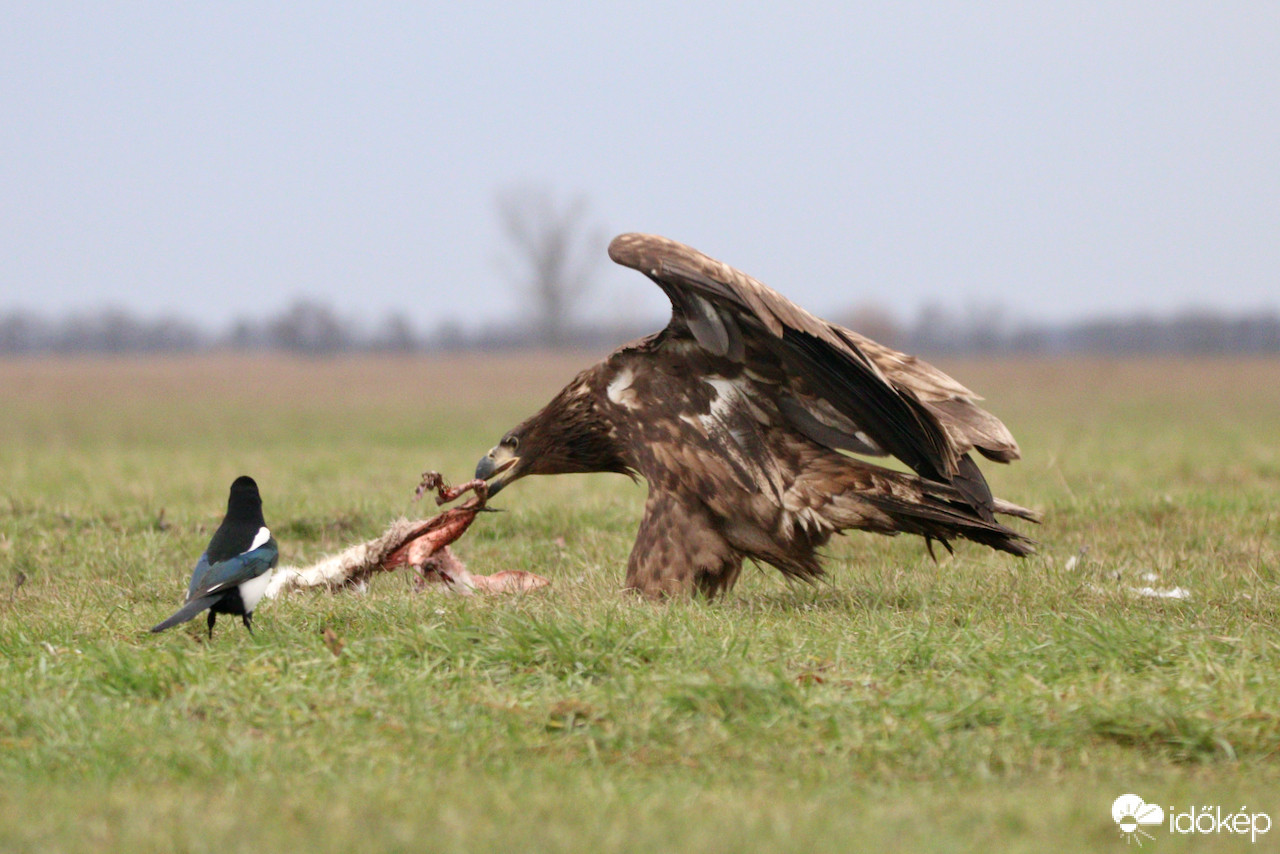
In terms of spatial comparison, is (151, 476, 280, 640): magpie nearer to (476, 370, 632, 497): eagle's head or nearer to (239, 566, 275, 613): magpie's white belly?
(239, 566, 275, 613): magpie's white belly

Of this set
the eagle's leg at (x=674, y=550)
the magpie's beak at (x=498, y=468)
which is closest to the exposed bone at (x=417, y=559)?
the magpie's beak at (x=498, y=468)

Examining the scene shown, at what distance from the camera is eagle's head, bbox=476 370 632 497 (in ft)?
18.4

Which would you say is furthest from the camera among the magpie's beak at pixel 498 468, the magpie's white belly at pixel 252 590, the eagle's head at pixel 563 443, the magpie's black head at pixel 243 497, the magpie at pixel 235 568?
the magpie's beak at pixel 498 468

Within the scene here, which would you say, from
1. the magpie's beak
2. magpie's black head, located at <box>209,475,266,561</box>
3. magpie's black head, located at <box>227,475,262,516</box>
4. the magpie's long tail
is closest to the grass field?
the magpie's long tail

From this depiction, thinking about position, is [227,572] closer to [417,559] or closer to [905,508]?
[417,559]

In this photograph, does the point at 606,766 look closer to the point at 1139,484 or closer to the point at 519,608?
the point at 519,608

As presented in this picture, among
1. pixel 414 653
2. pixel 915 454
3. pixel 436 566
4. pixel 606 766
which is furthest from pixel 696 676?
pixel 436 566

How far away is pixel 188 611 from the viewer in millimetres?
4109

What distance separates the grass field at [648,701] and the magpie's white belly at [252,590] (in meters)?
0.14

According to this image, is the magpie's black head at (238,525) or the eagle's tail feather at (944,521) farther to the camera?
the eagle's tail feather at (944,521)

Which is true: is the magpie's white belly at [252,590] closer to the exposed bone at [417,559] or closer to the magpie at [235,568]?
the magpie at [235,568]

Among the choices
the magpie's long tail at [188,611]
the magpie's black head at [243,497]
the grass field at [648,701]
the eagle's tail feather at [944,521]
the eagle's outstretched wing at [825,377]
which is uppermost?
the eagle's outstretched wing at [825,377]

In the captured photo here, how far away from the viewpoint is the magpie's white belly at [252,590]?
14.0ft

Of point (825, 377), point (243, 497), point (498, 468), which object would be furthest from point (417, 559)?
point (825, 377)
